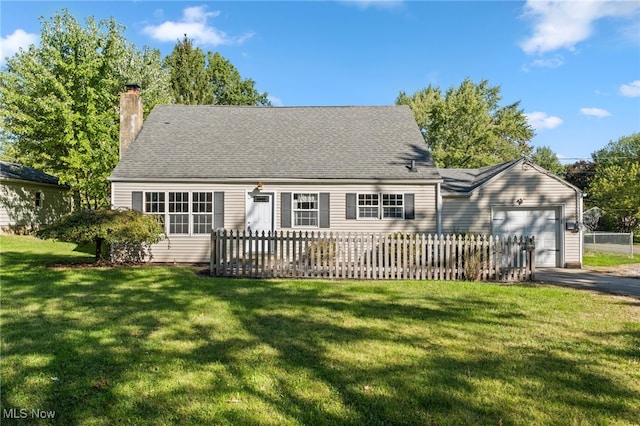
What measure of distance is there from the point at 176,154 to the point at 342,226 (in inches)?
272

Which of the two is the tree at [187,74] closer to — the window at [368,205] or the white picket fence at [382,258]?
the window at [368,205]

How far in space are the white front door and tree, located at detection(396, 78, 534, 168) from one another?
2193cm

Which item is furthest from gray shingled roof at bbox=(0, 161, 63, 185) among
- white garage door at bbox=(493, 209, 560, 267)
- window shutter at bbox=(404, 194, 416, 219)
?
white garage door at bbox=(493, 209, 560, 267)

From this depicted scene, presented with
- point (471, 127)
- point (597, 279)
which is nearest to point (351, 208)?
point (597, 279)

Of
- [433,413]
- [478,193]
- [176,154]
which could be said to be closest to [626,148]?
[478,193]

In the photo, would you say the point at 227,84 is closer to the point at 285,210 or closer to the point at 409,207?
the point at 285,210

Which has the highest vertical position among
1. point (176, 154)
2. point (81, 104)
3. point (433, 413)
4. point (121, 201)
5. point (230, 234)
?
point (81, 104)

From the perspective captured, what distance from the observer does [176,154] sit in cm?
1469

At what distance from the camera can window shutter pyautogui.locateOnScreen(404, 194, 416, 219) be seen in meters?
13.9

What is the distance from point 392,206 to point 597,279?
6.41 meters

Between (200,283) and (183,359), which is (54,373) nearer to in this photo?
(183,359)

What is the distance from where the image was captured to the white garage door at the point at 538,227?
13.6 m

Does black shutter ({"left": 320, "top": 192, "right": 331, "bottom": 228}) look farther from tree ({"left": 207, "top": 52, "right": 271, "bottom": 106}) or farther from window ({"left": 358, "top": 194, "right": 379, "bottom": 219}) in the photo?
tree ({"left": 207, "top": 52, "right": 271, "bottom": 106})

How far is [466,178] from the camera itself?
16625 mm
